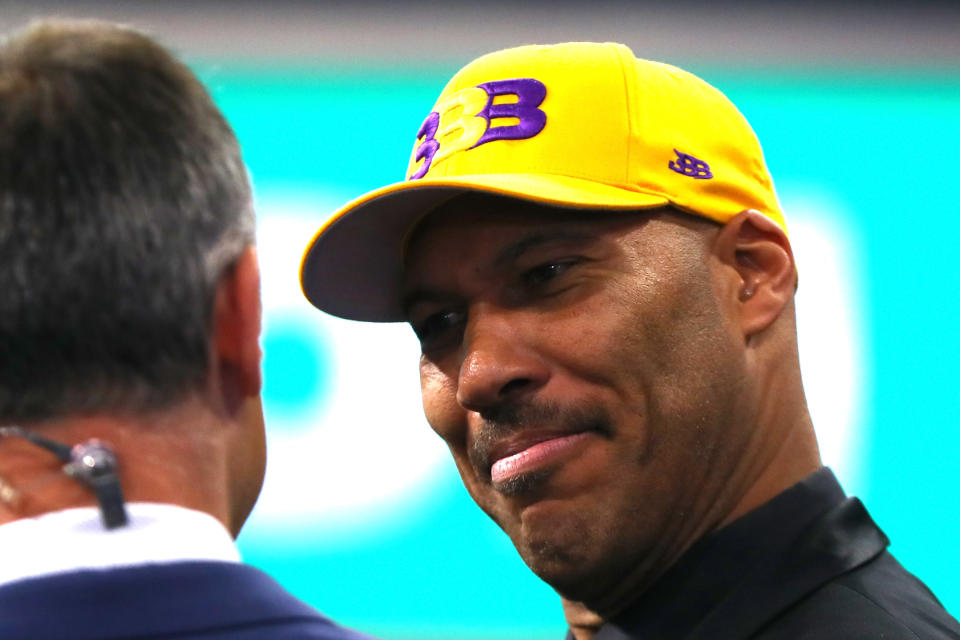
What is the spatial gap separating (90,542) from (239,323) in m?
0.19

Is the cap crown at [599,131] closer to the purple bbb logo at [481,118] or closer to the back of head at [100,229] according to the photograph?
the purple bbb logo at [481,118]

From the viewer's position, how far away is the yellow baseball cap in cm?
145

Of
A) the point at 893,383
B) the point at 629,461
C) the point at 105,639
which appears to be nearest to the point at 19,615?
the point at 105,639

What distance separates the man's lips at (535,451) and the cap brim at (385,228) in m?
0.26

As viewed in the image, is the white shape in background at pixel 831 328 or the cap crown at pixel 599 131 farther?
the white shape in background at pixel 831 328

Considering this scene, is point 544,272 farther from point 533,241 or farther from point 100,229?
point 100,229

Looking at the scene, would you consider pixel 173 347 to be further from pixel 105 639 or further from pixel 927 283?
pixel 927 283

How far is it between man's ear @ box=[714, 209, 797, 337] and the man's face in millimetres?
29

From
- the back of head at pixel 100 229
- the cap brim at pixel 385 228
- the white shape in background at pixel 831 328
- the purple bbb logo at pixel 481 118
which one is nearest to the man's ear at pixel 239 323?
the back of head at pixel 100 229

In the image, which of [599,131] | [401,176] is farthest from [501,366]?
[401,176]

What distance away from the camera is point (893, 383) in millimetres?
3203

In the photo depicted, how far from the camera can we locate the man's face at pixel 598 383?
4.65 ft

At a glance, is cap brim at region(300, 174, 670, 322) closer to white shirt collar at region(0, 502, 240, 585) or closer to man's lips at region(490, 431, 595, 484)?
man's lips at region(490, 431, 595, 484)

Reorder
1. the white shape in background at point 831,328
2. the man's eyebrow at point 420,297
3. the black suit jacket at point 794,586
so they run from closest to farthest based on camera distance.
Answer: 1. the black suit jacket at point 794,586
2. the man's eyebrow at point 420,297
3. the white shape in background at point 831,328
